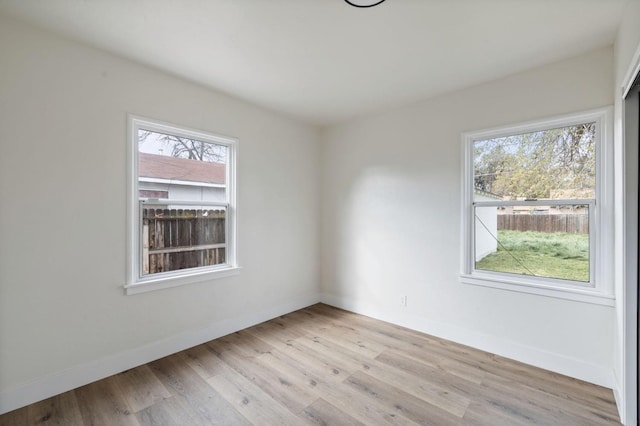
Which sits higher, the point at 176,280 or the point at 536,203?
the point at 536,203

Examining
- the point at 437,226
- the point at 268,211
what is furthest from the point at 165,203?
the point at 437,226

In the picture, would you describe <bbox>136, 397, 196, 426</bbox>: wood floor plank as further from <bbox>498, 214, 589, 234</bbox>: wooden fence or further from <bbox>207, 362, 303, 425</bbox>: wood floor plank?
<bbox>498, 214, 589, 234</bbox>: wooden fence

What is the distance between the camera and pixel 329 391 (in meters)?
2.15

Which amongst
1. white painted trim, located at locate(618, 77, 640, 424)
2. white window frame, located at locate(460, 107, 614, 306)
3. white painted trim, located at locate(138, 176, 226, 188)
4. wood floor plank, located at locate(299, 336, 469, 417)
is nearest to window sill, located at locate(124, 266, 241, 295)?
white painted trim, located at locate(138, 176, 226, 188)

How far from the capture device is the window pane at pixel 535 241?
2.38 metres

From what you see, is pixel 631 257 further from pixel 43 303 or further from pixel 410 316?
pixel 43 303

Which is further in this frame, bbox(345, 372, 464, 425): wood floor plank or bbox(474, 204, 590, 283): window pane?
bbox(474, 204, 590, 283): window pane

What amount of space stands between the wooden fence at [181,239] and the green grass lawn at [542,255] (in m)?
2.85

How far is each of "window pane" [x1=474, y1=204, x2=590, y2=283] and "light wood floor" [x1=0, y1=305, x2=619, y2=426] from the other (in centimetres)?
89

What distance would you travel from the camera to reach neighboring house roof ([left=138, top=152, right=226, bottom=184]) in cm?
259

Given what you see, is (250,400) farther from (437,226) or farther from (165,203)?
(437,226)

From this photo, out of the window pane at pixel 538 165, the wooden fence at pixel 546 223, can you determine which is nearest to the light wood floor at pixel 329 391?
the wooden fence at pixel 546 223

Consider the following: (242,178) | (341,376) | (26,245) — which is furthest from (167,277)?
(341,376)

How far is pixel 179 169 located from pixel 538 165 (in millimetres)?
3436
